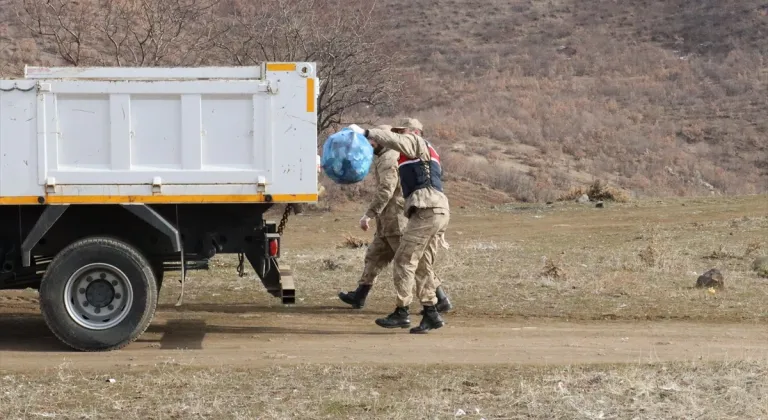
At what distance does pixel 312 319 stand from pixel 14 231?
2.99 metres

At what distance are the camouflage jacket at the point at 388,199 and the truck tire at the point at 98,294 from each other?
234 centimetres

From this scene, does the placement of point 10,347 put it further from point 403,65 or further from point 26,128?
point 403,65

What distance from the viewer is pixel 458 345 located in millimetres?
8953

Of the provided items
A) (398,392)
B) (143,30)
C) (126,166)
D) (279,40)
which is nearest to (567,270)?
(398,392)

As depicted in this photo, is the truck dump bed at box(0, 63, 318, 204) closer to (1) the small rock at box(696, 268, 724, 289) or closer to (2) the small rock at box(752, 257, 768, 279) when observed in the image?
(1) the small rock at box(696, 268, 724, 289)

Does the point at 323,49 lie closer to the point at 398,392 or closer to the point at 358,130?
the point at 358,130

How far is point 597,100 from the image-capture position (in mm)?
38156

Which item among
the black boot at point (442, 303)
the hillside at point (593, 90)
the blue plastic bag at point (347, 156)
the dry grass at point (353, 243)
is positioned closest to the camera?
the blue plastic bag at point (347, 156)

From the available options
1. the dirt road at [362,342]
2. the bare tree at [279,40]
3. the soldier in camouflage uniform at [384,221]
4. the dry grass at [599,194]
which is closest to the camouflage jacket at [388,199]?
the soldier in camouflage uniform at [384,221]

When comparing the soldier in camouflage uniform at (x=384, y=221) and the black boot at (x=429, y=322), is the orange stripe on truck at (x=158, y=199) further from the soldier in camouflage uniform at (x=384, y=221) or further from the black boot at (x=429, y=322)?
the black boot at (x=429, y=322)

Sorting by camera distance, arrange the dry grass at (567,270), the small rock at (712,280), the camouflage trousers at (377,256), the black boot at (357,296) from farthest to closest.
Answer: the small rock at (712,280)
the dry grass at (567,270)
the black boot at (357,296)
the camouflage trousers at (377,256)

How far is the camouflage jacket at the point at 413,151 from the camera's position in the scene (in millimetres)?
8828

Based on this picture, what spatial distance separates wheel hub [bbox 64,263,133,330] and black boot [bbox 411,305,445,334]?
2613 millimetres

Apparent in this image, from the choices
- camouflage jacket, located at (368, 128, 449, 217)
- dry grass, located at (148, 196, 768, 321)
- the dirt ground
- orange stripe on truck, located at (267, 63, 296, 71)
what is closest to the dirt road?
the dirt ground
